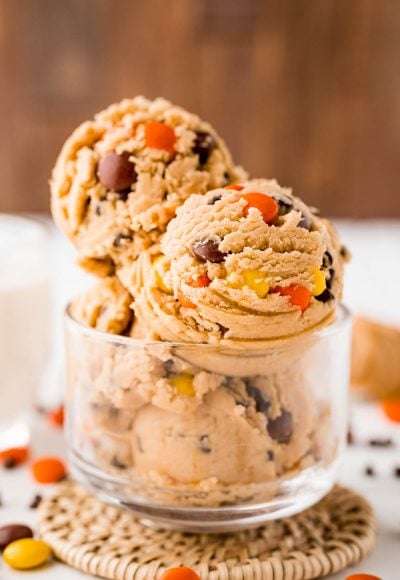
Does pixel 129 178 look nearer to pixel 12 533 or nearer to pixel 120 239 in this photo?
pixel 120 239

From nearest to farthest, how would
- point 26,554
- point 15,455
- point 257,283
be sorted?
point 257,283
point 26,554
point 15,455

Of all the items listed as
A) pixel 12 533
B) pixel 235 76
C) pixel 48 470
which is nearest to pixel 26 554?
pixel 12 533

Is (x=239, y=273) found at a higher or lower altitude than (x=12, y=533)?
higher

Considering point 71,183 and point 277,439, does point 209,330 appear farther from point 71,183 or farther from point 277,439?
point 71,183

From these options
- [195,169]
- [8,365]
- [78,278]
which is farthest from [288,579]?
[78,278]

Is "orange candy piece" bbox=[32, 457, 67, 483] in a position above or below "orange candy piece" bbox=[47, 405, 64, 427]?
above

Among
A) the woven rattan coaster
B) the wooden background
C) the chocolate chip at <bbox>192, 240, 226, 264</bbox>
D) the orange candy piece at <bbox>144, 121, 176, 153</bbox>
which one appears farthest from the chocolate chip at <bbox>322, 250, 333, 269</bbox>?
the wooden background

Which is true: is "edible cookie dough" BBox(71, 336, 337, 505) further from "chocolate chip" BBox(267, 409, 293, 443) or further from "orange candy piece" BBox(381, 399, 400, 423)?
"orange candy piece" BBox(381, 399, 400, 423)

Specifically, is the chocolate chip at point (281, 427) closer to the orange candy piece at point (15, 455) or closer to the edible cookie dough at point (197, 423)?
the edible cookie dough at point (197, 423)
